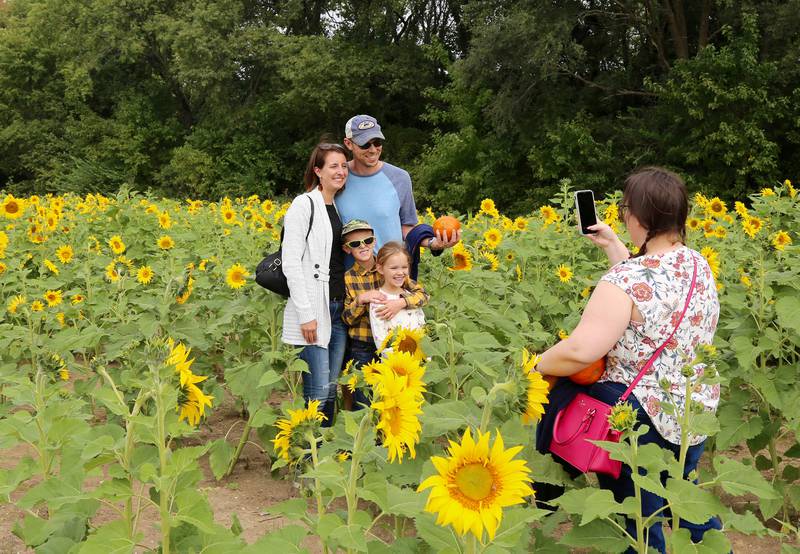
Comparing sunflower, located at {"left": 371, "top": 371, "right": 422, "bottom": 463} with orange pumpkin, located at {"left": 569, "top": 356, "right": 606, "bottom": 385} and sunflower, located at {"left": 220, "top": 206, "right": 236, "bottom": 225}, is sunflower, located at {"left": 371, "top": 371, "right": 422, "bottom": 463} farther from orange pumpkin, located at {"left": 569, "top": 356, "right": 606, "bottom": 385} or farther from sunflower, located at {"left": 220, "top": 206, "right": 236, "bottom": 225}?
sunflower, located at {"left": 220, "top": 206, "right": 236, "bottom": 225}

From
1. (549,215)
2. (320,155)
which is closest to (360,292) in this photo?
(320,155)

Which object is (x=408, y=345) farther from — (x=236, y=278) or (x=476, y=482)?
(x=236, y=278)

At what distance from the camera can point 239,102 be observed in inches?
1192

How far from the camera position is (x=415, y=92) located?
1097 inches

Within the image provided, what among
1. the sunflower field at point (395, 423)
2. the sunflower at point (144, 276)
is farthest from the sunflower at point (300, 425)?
the sunflower at point (144, 276)

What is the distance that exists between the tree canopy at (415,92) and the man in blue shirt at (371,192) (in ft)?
50.2

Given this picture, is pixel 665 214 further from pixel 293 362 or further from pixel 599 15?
pixel 599 15

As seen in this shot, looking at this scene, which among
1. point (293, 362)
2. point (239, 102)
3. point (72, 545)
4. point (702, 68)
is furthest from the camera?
point (239, 102)

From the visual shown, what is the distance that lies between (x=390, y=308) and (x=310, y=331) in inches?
14.1

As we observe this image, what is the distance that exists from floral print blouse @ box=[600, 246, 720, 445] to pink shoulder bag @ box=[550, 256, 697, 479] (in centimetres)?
2

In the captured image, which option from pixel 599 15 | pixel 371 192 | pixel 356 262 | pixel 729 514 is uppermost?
pixel 599 15

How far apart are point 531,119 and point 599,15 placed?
322cm

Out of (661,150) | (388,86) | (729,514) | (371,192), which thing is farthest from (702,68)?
(729,514)

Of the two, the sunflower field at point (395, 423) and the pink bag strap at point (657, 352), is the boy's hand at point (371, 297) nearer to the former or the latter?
the sunflower field at point (395, 423)
